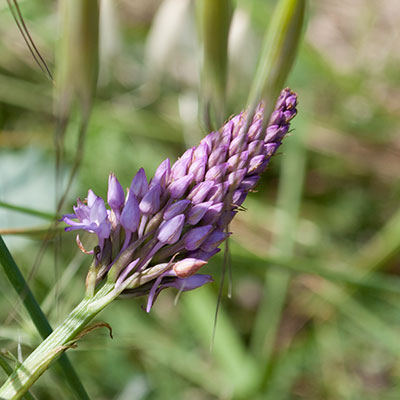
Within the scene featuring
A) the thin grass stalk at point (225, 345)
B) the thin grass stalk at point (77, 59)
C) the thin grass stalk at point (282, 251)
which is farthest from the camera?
the thin grass stalk at point (282, 251)

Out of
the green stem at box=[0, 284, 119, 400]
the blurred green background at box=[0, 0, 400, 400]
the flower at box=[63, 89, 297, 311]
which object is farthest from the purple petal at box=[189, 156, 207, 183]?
the blurred green background at box=[0, 0, 400, 400]

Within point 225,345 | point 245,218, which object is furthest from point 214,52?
point 245,218

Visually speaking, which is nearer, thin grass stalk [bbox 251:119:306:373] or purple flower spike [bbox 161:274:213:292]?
purple flower spike [bbox 161:274:213:292]

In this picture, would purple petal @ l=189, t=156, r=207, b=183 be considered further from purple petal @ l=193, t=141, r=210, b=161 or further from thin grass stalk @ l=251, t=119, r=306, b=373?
thin grass stalk @ l=251, t=119, r=306, b=373

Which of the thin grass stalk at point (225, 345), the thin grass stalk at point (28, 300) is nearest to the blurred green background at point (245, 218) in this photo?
the thin grass stalk at point (225, 345)

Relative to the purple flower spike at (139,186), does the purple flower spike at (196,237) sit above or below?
below

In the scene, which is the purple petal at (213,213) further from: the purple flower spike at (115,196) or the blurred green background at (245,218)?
the blurred green background at (245,218)
